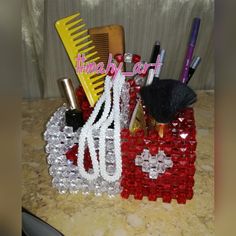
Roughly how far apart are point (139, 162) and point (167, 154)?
0.13 ft

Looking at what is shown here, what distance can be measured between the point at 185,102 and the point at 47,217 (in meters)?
0.25

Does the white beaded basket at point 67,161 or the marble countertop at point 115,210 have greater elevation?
the white beaded basket at point 67,161

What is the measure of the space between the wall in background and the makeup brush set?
143 millimetres

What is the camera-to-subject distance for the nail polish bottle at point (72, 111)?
1.77 ft

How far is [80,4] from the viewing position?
0.73m

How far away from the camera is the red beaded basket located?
511 mm

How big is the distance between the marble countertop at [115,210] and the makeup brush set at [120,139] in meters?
0.02

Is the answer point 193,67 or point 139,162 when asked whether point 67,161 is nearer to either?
point 139,162

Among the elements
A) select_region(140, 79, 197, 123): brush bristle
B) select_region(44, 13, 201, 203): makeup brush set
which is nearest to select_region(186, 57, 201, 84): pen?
select_region(44, 13, 201, 203): makeup brush set

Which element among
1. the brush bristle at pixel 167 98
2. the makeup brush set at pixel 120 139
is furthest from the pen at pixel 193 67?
the brush bristle at pixel 167 98

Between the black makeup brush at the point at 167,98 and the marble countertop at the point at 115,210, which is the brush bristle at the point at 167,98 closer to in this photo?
the black makeup brush at the point at 167,98

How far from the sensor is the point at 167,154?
1.70 ft
